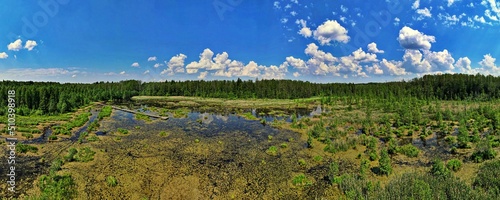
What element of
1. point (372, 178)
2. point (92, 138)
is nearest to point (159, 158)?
point (92, 138)

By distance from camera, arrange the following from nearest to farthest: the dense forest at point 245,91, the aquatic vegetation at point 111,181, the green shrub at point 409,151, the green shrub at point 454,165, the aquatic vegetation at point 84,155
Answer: the aquatic vegetation at point 111,181
the green shrub at point 454,165
the aquatic vegetation at point 84,155
the green shrub at point 409,151
the dense forest at point 245,91

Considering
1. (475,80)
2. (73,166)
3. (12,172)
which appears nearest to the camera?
(12,172)

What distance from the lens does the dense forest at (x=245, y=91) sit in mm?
56844

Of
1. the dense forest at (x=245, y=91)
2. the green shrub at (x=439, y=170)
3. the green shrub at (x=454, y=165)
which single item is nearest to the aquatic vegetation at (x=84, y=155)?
the green shrub at (x=439, y=170)

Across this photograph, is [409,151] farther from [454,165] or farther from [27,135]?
[27,135]

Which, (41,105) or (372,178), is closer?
(372,178)

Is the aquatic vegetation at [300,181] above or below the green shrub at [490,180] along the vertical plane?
below

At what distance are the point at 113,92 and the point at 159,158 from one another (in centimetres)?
9800

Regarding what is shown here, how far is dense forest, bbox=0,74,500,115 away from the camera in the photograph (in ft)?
186

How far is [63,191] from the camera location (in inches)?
643

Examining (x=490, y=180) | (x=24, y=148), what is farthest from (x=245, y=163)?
(x=24, y=148)

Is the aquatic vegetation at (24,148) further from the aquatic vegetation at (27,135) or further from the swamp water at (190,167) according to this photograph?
the aquatic vegetation at (27,135)

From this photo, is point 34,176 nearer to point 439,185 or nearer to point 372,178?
point 372,178

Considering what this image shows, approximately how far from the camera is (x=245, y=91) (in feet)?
405
